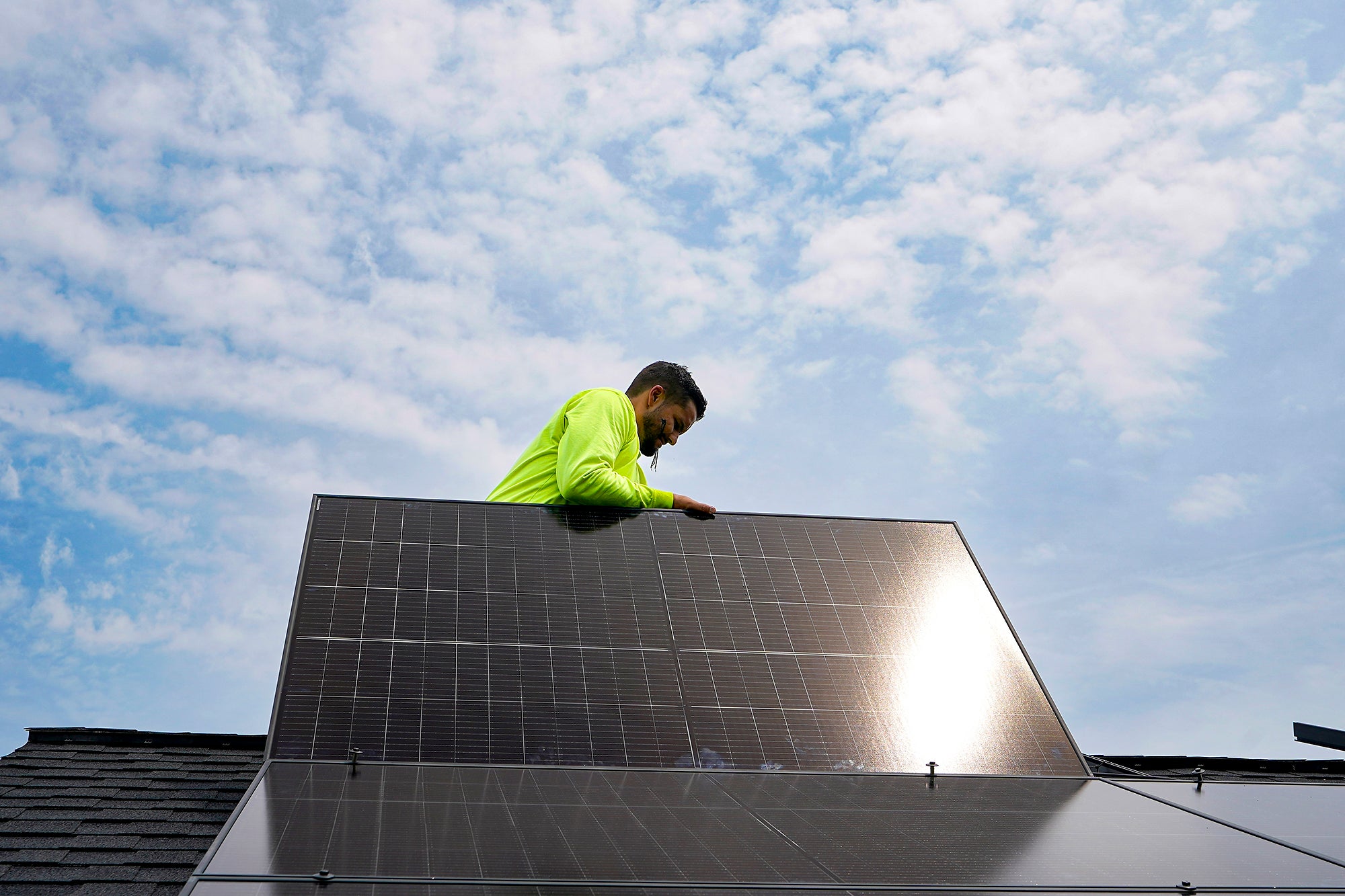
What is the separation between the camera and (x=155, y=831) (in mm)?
4355

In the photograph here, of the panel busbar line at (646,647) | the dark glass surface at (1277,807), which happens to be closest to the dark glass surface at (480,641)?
the panel busbar line at (646,647)

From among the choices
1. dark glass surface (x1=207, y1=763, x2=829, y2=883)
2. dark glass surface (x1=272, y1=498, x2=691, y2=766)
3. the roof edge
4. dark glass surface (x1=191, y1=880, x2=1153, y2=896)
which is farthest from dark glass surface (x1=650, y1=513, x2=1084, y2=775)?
the roof edge

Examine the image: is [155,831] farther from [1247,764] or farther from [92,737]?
[1247,764]

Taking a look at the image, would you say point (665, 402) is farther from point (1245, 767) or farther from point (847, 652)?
point (1245, 767)

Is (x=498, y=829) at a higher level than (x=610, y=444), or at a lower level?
lower

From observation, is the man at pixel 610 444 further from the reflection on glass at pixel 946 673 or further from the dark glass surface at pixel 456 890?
the dark glass surface at pixel 456 890

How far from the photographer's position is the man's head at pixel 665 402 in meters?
7.48

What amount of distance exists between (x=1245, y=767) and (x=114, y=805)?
25.9ft

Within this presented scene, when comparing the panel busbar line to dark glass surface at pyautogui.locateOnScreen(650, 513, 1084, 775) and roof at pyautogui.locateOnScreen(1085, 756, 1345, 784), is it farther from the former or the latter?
roof at pyautogui.locateOnScreen(1085, 756, 1345, 784)

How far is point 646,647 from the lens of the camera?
5453 mm

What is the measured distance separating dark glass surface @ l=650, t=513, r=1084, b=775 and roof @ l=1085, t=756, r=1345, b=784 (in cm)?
209

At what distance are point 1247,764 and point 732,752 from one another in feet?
18.3

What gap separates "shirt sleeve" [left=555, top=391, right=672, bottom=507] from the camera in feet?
20.7

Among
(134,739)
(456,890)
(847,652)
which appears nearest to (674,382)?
(847,652)
